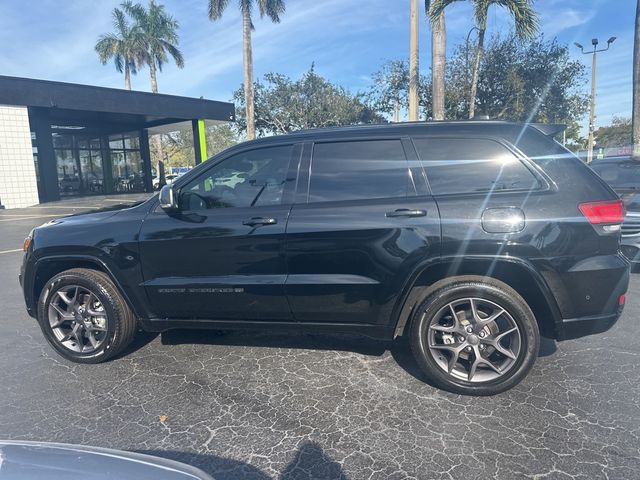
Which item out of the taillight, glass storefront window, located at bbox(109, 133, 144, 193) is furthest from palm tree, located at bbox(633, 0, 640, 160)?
glass storefront window, located at bbox(109, 133, 144, 193)

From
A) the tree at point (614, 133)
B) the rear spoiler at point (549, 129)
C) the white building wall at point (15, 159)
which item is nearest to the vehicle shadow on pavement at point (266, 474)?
the rear spoiler at point (549, 129)

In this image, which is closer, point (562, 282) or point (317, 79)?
point (562, 282)

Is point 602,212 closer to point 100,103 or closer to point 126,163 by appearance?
point 100,103

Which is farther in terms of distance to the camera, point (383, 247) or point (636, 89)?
point (636, 89)

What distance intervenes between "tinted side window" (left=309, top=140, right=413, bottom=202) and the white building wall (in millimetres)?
21174

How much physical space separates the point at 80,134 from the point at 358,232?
89.9 ft

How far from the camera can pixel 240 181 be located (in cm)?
357

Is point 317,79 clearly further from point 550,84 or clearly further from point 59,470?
point 59,470

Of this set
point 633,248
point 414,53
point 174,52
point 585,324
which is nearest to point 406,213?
point 585,324

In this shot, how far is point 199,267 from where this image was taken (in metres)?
3.49

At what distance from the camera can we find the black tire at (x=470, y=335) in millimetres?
3041

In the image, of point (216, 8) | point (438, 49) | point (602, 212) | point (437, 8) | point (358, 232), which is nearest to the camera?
point (602, 212)

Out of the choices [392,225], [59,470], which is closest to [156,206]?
[392,225]

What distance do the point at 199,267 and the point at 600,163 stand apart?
25.1 ft
